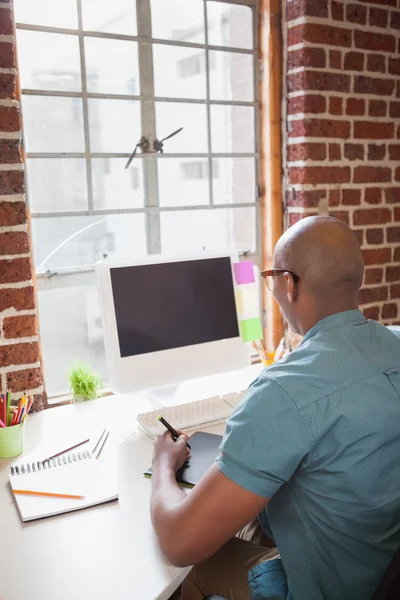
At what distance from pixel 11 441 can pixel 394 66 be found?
2.08m

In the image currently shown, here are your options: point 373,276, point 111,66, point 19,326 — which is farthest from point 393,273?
point 19,326

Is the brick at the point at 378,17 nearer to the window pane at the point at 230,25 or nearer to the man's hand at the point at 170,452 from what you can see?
the window pane at the point at 230,25

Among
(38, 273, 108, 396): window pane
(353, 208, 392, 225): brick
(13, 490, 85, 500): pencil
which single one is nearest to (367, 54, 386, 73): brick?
(353, 208, 392, 225): brick

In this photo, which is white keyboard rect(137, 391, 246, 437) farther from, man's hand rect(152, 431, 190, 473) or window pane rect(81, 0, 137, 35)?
window pane rect(81, 0, 137, 35)

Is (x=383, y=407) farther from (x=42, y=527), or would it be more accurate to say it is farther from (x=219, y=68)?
(x=219, y=68)

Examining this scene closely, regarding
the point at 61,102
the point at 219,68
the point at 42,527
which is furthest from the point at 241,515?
the point at 219,68

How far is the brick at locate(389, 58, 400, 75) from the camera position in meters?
2.48

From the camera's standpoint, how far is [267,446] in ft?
3.49

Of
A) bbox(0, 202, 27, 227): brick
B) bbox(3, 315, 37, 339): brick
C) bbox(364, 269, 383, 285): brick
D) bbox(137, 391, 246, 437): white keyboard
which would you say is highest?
bbox(0, 202, 27, 227): brick

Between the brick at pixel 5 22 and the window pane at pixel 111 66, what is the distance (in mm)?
353

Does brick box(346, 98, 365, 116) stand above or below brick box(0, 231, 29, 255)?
above

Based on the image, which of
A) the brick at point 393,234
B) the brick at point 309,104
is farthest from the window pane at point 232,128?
the brick at point 393,234

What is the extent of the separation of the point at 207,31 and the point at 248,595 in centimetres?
195

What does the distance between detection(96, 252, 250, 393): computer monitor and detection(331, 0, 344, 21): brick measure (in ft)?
3.51
